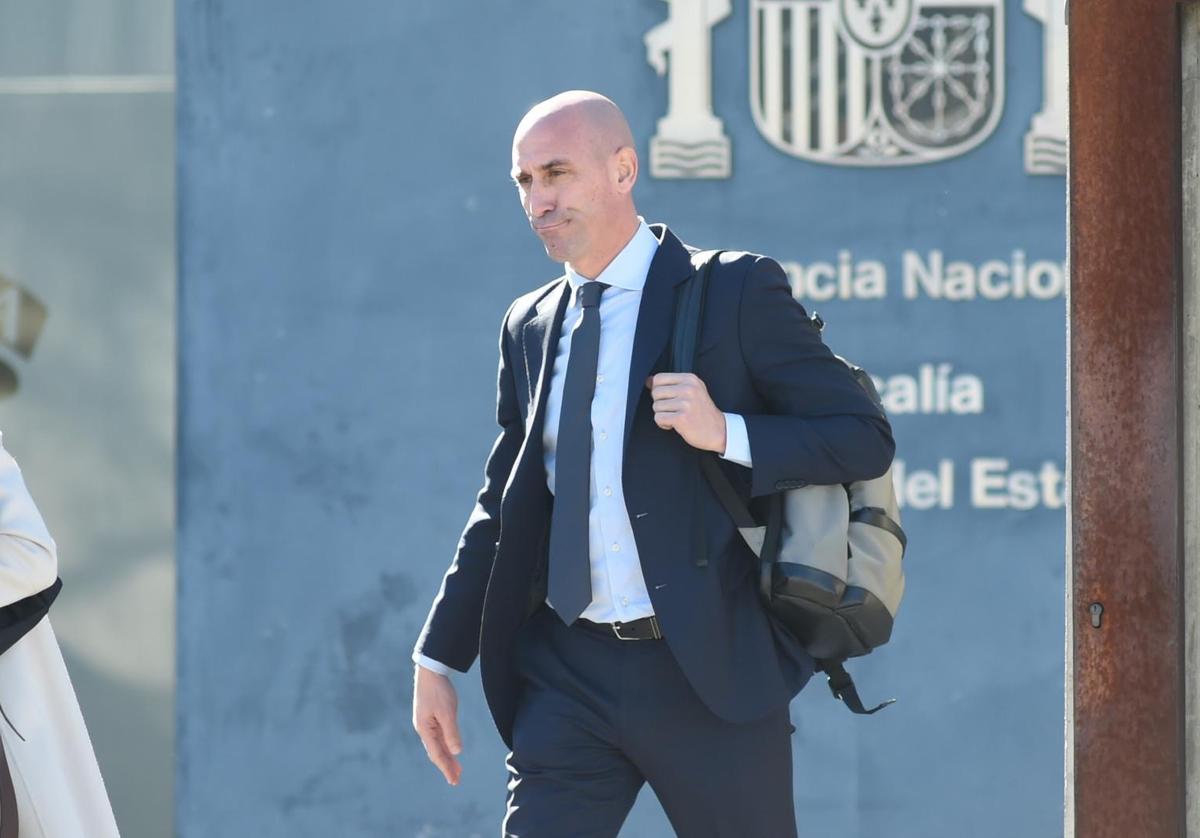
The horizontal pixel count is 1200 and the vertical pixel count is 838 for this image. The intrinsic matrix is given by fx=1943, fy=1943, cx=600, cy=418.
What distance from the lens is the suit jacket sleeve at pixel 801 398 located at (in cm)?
334

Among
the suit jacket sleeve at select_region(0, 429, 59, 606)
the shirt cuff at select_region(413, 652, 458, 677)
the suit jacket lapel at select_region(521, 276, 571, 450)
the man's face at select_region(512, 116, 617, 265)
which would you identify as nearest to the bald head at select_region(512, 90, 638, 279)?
the man's face at select_region(512, 116, 617, 265)

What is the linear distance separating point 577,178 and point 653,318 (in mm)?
300

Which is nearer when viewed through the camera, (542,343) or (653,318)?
(653,318)

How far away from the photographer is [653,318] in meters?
3.46

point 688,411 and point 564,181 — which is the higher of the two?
point 564,181

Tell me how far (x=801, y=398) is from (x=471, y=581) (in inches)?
29.4

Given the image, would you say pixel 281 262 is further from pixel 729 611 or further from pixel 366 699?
pixel 729 611

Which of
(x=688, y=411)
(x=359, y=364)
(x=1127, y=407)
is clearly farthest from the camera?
(x=359, y=364)

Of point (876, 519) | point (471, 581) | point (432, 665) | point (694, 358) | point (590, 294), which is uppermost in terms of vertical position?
point (590, 294)

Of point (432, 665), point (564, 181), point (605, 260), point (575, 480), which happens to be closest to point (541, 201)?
point (564, 181)

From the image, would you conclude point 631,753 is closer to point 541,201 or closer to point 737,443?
point 737,443

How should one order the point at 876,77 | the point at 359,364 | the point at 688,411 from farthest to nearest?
the point at 359,364 → the point at 876,77 → the point at 688,411

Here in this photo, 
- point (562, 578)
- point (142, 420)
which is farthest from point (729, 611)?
point (142, 420)

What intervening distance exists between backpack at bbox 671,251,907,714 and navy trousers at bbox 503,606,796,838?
0.18 metres
